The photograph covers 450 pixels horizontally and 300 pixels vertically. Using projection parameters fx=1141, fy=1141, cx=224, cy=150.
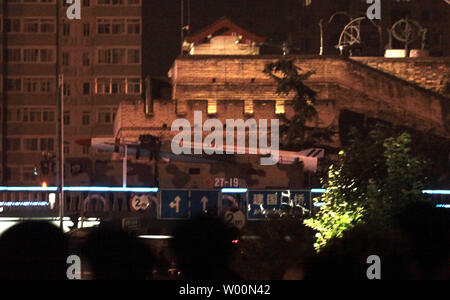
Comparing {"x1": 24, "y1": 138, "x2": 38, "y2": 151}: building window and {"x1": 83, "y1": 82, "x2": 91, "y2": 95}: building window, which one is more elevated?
{"x1": 83, "y1": 82, "x2": 91, "y2": 95}: building window

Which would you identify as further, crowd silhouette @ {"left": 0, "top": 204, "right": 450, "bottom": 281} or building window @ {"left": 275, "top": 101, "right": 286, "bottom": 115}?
building window @ {"left": 275, "top": 101, "right": 286, "bottom": 115}

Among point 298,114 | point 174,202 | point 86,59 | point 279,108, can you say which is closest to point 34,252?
point 174,202

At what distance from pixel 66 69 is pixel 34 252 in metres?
109

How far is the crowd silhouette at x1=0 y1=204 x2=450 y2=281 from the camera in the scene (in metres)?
9.47

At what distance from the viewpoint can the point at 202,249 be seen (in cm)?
1051

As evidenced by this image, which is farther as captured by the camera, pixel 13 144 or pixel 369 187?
pixel 13 144

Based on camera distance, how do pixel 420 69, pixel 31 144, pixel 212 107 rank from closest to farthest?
pixel 212 107
pixel 420 69
pixel 31 144

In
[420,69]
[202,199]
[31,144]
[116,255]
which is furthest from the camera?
[31,144]

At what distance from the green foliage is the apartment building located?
91195 millimetres

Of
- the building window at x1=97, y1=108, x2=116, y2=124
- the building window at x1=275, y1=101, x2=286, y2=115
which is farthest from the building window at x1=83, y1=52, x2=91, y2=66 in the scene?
the building window at x1=275, y1=101, x2=286, y2=115

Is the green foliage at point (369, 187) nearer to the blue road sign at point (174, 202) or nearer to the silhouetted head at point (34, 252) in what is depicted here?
the silhouetted head at point (34, 252)

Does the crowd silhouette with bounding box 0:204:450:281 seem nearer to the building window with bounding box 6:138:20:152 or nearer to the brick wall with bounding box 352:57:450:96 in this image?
the brick wall with bounding box 352:57:450:96

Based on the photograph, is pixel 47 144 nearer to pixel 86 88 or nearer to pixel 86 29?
pixel 86 88

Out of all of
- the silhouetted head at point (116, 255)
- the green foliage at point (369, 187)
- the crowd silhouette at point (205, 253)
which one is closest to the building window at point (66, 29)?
the green foliage at point (369, 187)
